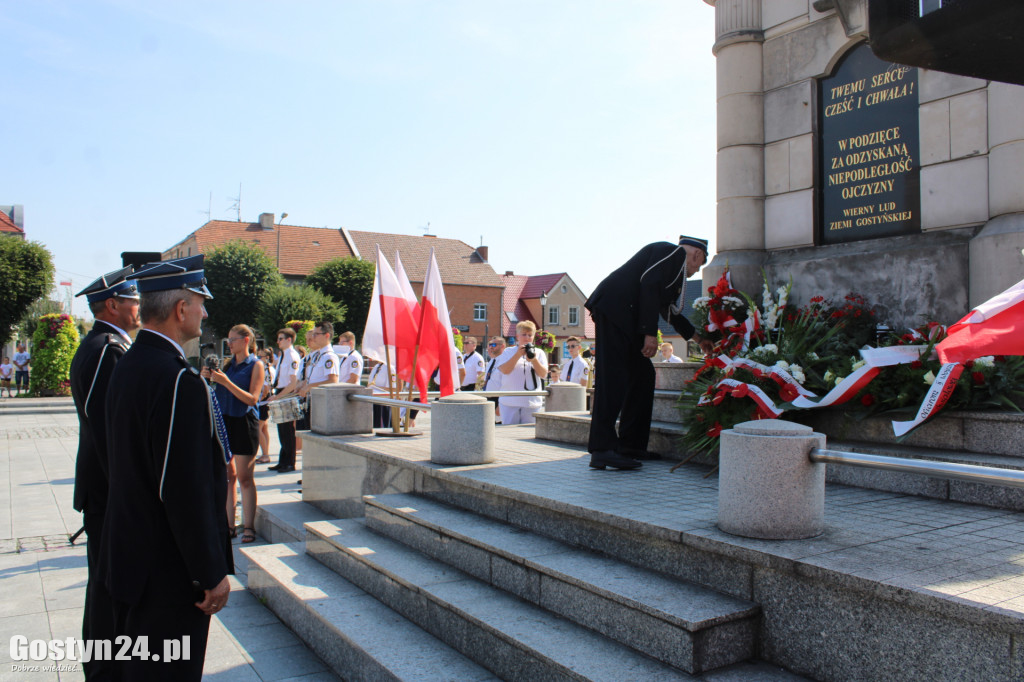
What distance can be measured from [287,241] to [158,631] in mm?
61603

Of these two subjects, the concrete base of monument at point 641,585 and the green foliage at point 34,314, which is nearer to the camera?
the concrete base of monument at point 641,585

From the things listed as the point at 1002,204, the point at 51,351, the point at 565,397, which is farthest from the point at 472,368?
the point at 51,351

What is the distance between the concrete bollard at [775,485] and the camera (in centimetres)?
346

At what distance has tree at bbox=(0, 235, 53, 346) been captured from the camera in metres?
35.0

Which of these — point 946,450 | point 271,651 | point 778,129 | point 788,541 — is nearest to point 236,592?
point 271,651

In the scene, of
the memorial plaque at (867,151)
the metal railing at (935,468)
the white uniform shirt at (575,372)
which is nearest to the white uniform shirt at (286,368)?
the white uniform shirt at (575,372)

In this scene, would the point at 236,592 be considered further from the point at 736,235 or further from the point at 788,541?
the point at 736,235

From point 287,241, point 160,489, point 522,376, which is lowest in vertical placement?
point 160,489

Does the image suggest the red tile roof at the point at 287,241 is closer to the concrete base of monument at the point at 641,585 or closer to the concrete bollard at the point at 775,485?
the concrete base of monument at the point at 641,585

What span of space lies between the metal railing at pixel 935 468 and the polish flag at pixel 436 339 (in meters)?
5.42

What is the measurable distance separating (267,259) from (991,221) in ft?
160

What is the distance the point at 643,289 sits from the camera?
5832 mm

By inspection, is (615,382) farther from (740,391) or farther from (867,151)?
(867,151)

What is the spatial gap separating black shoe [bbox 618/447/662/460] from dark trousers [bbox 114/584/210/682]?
4.03m
